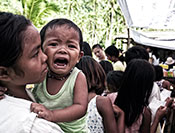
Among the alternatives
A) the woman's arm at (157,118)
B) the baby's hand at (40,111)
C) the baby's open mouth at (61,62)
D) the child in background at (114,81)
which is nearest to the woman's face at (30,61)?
the baby's hand at (40,111)

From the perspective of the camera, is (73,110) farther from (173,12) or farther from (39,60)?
(173,12)

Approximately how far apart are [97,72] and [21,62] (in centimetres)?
140

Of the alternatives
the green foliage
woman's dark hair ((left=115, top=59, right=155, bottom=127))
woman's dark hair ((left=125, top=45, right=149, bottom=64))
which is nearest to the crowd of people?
woman's dark hair ((left=115, top=59, right=155, bottom=127))

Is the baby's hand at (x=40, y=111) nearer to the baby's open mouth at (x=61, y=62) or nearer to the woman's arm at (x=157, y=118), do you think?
the baby's open mouth at (x=61, y=62)

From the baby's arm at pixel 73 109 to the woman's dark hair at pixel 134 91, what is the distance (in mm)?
662

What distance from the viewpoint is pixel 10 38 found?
89 cm

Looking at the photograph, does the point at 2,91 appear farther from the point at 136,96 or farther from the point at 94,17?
the point at 94,17

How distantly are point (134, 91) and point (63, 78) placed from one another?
32.2 inches

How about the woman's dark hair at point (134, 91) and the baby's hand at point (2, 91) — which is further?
the woman's dark hair at point (134, 91)

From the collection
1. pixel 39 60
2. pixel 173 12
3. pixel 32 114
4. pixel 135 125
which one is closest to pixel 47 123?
pixel 32 114

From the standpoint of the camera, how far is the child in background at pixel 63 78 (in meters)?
1.31

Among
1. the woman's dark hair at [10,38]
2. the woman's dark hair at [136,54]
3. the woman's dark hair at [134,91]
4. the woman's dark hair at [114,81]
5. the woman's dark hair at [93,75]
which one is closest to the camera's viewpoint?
the woman's dark hair at [10,38]

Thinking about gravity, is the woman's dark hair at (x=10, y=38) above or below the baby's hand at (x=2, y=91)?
above

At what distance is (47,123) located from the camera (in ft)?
3.20
